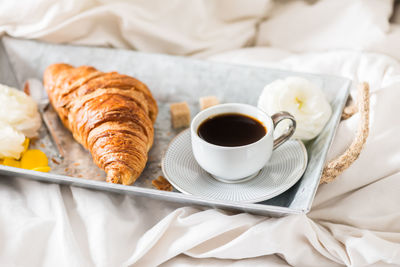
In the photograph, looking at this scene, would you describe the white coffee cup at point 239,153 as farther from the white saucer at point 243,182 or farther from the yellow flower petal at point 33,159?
the yellow flower petal at point 33,159

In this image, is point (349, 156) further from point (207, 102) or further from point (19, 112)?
point (19, 112)

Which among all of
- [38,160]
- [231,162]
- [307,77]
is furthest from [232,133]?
[38,160]

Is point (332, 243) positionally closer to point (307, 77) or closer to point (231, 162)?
point (231, 162)

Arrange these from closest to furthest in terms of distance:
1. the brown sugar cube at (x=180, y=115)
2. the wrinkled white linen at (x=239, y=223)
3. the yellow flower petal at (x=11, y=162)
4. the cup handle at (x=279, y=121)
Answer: the wrinkled white linen at (x=239, y=223), the cup handle at (x=279, y=121), the yellow flower petal at (x=11, y=162), the brown sugar cube at (x=180, y=115)

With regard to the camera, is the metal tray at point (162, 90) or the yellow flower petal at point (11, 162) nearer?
the metal tray at point (162, 90)

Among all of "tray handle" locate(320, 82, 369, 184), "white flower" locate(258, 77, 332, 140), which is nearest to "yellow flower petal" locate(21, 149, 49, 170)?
"white flower" locate(258, 77, 332, 140)

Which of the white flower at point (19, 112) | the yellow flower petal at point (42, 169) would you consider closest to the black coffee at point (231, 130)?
the yellow flower petal at point (42, 169)

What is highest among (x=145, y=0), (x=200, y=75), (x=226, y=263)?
(x=145, y=0)
